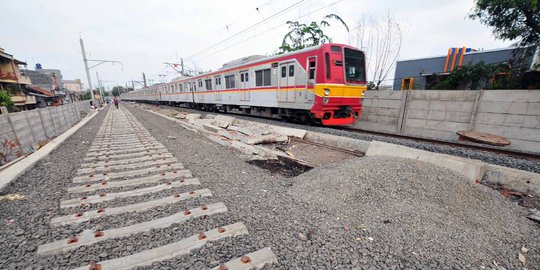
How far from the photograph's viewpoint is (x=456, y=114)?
24.6 ft

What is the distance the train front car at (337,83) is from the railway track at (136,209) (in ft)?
18.2

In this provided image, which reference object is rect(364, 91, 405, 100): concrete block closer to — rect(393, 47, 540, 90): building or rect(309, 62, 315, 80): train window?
rect(309, 62, 315, 80): train window

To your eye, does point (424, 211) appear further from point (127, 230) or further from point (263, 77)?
point (263, 77)

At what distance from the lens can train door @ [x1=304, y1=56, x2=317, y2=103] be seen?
7.77 meters

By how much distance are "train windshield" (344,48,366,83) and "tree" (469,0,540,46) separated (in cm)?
543

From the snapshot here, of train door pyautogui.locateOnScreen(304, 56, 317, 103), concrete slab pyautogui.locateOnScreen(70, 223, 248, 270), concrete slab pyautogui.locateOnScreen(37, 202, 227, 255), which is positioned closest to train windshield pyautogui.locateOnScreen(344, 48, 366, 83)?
train door pyautogui.locateOnScreen(304, 56, 317, 103)

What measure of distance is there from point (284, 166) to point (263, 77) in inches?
261

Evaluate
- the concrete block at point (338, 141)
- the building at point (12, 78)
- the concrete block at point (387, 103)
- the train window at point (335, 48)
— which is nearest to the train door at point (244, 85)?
the train window at point (335, 48)

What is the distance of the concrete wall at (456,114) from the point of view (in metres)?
6.21

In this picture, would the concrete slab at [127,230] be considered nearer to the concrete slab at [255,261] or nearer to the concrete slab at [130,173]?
the concrete slab at [255,261]

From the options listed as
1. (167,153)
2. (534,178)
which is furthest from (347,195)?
(167,153)

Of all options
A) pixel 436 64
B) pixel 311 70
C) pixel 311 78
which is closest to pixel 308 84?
pixel 311 78

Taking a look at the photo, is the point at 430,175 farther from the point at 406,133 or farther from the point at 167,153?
the point at 406,133

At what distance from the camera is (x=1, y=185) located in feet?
9.79
